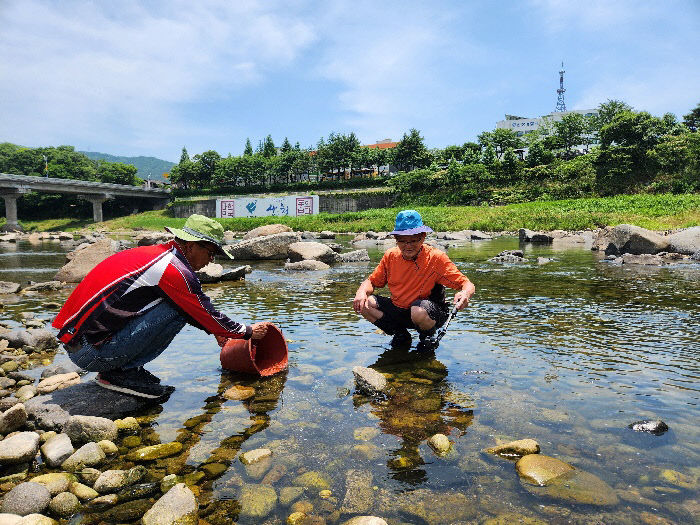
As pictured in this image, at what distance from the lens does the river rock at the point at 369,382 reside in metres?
4.11

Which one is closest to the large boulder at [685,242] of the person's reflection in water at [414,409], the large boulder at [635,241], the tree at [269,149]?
the large boulder at [635,241]

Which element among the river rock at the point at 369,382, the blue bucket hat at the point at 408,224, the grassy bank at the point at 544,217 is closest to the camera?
the river rock at the point at 369,382

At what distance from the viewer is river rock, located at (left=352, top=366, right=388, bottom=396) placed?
13.5ft

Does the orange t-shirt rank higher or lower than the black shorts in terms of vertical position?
higher

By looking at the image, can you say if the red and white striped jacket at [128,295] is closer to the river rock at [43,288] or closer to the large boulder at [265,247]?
the river rock at [43,288]

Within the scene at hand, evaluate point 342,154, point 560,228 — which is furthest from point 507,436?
point 342,154

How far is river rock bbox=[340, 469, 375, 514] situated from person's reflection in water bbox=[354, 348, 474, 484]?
0.19 meters

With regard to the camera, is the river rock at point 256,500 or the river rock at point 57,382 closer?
the river rock at point 256,500

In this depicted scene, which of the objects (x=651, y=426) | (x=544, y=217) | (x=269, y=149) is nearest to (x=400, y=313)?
(x=651, y=426)

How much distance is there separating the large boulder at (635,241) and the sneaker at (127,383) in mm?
17190

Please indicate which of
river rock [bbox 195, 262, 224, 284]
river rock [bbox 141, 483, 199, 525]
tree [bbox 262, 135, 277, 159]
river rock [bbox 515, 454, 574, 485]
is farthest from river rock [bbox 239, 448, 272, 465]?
tree [bbox 262, 135, 277, 159]

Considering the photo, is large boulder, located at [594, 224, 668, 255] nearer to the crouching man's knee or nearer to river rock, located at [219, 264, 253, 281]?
river rock, located at [219, 264, 253, 281]

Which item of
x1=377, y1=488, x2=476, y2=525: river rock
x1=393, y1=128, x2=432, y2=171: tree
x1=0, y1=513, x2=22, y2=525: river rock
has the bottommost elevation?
x1=377, y1=488, x2=476, y2=525: river rock

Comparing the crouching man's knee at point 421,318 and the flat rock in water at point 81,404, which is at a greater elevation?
the crouching man's knee at point 421,318
